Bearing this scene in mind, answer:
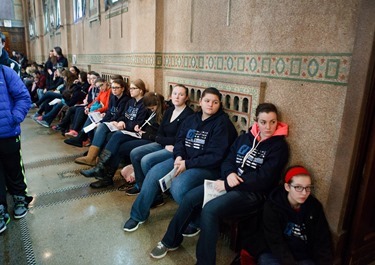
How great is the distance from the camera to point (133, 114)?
3748mm

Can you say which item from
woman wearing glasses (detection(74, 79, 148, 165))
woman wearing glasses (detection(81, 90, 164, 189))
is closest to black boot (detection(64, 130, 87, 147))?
woman wearing glasses (detection(74, 79, 148, 165))

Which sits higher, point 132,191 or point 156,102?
point 156,102

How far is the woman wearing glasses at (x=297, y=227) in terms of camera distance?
1.80m

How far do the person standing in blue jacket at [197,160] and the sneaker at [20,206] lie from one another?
1.05m

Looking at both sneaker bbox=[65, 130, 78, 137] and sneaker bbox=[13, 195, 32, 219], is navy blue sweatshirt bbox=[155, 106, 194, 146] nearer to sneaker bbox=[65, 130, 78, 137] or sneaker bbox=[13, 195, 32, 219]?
sneaker bbox=[13, 195, 32, 219]

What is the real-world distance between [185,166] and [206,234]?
0.74 m

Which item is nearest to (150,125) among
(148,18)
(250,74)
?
(250,74)

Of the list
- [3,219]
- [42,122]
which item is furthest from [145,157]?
[42,122]

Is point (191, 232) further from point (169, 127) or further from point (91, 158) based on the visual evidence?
point (91, 158)

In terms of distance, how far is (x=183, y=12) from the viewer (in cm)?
350

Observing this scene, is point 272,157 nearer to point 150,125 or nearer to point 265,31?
point 265,31

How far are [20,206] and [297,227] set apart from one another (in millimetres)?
2517

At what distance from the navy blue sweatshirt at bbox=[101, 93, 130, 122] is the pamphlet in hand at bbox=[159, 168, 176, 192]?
1.88 metres

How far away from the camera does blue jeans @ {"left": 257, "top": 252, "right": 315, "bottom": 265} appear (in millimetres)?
1770
